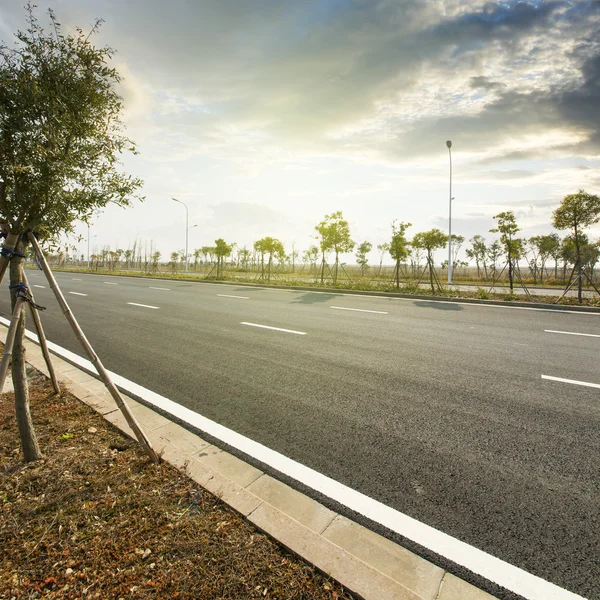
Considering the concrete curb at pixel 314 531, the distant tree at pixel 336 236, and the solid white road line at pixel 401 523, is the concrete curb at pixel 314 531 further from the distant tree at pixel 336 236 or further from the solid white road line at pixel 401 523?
the distant tree at pixel 336 236

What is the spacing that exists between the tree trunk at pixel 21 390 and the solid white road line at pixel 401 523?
1197mm

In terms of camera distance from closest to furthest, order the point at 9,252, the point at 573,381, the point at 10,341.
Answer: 1. the point at 10,341
2. the point at 9,252
3. the point at 573,381

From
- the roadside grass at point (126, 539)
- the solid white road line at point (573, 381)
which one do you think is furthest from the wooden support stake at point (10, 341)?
the solid white road line at point (573, 381)

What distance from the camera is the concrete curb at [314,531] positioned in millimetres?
1639

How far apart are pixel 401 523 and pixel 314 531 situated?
1.81 ft

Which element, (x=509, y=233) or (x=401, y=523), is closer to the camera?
(x=401, y=523)

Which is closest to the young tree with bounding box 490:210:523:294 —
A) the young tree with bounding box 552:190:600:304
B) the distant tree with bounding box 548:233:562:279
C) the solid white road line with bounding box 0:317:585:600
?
the young tree with bounding box 552:190:600:304

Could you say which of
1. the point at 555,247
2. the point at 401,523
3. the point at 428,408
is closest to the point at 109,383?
the point at 401,523

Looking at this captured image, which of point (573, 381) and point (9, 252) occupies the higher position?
point (9, 252)

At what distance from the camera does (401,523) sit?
6.80 ft

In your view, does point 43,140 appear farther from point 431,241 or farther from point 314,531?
point 431,241

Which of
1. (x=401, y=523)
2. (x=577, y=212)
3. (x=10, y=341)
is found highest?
(x=577, y=212)

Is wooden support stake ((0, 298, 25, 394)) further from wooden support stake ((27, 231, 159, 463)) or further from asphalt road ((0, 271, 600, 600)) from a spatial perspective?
asphalt road ((0, 271, 600, 600))

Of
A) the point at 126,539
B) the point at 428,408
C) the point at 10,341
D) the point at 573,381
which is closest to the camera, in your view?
the point at 126,539
